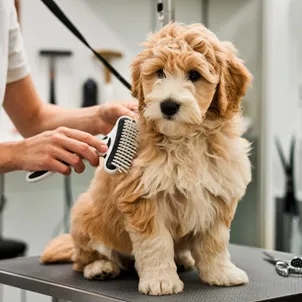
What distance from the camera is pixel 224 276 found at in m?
1.18

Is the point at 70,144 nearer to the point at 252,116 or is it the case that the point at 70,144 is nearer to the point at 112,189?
the point at 112,189

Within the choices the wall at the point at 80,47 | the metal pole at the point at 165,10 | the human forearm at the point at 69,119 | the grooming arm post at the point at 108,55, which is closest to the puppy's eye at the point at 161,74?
the metal pole at the point at 165,10

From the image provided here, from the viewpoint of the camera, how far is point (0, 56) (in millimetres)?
1406

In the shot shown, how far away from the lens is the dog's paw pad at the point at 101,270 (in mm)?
1246

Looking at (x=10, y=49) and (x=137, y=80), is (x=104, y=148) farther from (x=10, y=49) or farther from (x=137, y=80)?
(x=10, y=49)

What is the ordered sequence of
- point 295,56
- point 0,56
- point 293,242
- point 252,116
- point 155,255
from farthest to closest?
1. point 252,116
2. point 295,56
3. point 293,242
4. point 0,56
5. point 155,255

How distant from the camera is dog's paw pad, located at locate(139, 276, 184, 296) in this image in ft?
3.65

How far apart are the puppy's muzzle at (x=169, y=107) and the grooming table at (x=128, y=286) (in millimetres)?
332

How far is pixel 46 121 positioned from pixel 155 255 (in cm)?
64

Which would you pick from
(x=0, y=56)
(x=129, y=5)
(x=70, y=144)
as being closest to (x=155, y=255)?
(x=70, y=144)

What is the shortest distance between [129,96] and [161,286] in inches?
84.9

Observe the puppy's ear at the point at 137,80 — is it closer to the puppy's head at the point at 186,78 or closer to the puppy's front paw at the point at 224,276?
the puppy's head at the point at 186,78

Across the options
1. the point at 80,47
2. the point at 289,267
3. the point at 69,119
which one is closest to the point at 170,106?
the point at 289,267

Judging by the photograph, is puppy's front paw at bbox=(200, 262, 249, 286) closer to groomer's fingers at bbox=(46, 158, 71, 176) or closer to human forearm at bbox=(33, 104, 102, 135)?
groomer's fingers at bbox=(46, 158, 71, 176)
